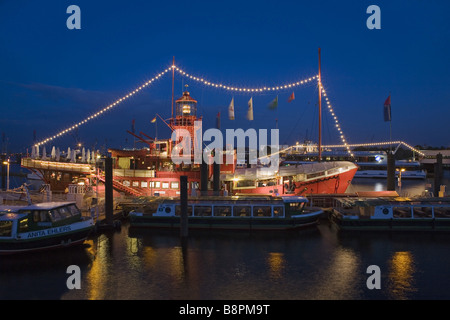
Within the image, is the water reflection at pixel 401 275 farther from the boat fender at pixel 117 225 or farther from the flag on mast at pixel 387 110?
the boat fender at pixel 117 225

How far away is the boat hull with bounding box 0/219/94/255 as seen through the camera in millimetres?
21031

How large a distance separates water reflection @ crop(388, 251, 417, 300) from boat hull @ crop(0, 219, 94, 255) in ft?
64.5

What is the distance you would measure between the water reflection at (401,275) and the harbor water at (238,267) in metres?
0.05

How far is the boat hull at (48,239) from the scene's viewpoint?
69.0 feet

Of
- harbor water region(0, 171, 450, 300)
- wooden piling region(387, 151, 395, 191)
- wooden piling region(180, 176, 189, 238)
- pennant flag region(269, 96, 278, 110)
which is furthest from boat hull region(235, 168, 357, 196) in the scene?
wooden piling region(180, 176, 189, 238)

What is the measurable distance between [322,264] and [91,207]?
20215mm

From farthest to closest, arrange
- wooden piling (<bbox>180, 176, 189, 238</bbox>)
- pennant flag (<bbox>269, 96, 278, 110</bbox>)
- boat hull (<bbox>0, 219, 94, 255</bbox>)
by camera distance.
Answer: pennant flag (<bbox>269, 96, 278, 110</bbox>) < wooden piling (<bbox>180, 176, 189, 238</bbox>) < boat hull (<bbox>0, 219, 94, 255</bbox>)

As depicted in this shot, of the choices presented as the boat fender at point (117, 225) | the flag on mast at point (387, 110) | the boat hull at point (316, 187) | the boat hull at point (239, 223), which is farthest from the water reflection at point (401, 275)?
the boat fender at point (117, 225)

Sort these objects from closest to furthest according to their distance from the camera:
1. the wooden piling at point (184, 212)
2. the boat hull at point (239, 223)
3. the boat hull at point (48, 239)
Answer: the boat hull at point (48, 239), the wooden piling at point (184, 212), the boat hull at point (239, 223)

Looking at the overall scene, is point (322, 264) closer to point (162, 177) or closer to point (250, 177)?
point (250, 177)

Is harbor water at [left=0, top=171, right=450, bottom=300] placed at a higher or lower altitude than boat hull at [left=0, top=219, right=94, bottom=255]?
lower

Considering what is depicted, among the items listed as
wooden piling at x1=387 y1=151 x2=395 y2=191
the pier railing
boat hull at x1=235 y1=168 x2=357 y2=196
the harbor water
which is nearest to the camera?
the harbor water

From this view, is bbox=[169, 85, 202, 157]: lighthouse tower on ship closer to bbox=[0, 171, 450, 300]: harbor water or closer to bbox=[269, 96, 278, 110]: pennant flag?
bbox=[269, 96, 278, 110]: pennant flag
